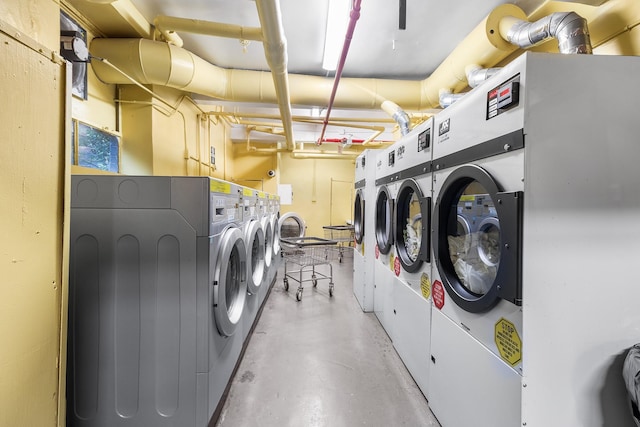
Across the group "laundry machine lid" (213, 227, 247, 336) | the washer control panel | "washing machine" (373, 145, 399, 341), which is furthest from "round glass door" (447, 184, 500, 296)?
"laundry machine lid" (213, 227, 247, 336)

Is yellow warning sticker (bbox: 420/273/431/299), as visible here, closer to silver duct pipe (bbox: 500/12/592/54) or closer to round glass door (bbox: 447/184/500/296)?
round glass door (bbox: 447/184/500/296)

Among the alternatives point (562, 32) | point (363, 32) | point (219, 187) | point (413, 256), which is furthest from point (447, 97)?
point (219, 187)

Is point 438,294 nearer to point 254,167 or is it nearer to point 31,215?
point 31,215

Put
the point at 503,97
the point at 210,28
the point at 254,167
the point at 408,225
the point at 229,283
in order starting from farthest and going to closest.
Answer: the point at 254,167, the point at 408,225, the point at 210,28, the point at 229,283, the point at 503,97

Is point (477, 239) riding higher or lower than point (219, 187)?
lower

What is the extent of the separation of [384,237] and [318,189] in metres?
3.80

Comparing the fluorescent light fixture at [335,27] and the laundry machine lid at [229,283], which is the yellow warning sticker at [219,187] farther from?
the fluorescent light fixture at [335,27]

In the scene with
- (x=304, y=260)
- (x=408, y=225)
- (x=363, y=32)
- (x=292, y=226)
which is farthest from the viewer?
(x=292, y=226)

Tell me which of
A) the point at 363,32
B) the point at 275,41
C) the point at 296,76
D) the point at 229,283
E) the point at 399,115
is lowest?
the point at 229,283

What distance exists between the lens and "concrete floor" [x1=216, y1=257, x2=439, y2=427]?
1424 mm

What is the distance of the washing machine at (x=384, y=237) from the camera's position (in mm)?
2096

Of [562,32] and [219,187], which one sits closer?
[562,32]

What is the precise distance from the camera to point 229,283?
5.40ft

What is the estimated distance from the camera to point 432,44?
2375mm
